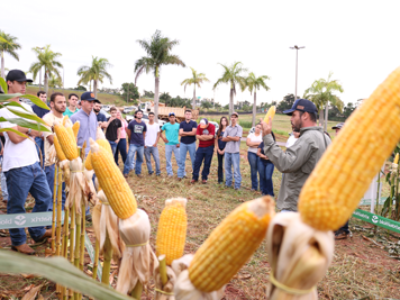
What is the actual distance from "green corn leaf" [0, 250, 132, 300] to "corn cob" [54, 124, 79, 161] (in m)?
1.17

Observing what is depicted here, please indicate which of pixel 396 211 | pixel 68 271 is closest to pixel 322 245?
pixel 68 271

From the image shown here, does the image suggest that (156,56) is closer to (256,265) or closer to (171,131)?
(171,131)

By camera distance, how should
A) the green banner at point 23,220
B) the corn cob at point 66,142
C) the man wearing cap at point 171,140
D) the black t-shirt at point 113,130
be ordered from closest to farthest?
the corn cob at point 66,142, the green banner at point 23,220, the black t-shirt at point 113,130, the man wearing cap at point 171,140

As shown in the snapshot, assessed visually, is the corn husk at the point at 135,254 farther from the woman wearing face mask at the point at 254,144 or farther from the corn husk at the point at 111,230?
the woman wearing face mask at the point at 254,144

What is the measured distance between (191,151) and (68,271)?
7254 mm

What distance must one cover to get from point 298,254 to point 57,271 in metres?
0.52

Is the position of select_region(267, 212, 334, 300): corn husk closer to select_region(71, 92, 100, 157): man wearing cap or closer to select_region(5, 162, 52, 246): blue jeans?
select_region(5, 162, 52, 246): blue jeans

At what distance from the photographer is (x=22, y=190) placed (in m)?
3.03

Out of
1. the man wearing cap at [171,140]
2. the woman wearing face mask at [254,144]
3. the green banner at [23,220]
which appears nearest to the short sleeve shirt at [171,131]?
the man wearing cap at [171,140]

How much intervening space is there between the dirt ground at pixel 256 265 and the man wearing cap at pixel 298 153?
3.64ft

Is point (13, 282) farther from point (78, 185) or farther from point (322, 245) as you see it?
point (322, 245)

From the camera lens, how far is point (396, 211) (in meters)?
5.02

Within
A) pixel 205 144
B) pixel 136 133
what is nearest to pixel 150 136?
pixel 136 133

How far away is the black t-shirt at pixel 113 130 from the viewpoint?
7082 millimetres
